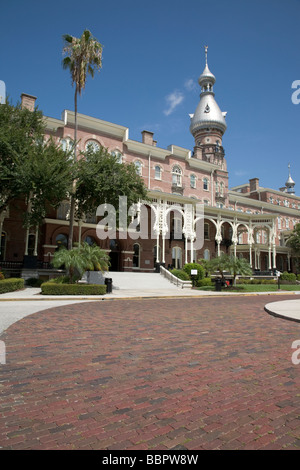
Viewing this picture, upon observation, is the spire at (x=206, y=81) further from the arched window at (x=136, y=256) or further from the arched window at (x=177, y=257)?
the arched window at (x=136, y=256)

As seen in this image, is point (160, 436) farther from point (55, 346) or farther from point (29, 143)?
point (29, 143)

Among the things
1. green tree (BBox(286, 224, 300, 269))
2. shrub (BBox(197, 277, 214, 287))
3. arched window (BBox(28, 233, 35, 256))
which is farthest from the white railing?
green tree (BBox(286, 224, 300, 269))

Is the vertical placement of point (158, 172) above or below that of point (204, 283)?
above

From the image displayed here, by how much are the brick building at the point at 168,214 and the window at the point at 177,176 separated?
13mm

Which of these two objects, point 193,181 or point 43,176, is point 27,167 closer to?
point 43,176

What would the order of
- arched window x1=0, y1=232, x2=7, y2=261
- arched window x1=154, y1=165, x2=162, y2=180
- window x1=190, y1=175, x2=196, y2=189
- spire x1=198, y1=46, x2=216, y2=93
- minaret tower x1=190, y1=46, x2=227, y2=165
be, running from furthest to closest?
spire x1=198, y1=46, x2=216, y2=93, minaret tower x1=190, y1=46, x2=227, y2=165, window x1=190, y1=175, x2=196, y2=189, arched window x1=154, y1=165, x2=162, y2=180, arched window x1=0, y1=232, x2=7, y2=261

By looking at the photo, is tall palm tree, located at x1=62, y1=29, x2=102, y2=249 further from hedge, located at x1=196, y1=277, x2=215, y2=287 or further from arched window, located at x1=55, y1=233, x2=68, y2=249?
hedge, located at x1=196, y1=277, x2=215, y2=287

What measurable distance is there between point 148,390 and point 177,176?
3912cm

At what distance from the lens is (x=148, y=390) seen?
4.06 m

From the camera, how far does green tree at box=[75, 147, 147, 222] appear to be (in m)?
24.1

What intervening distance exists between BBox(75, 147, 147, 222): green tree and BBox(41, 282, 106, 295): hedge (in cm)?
816

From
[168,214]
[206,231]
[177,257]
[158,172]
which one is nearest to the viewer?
[168,214]

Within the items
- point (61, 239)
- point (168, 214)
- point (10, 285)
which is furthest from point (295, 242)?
point (10, 285)

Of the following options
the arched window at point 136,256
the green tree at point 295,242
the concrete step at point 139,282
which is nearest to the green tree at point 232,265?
the concrete step at point 139,282
